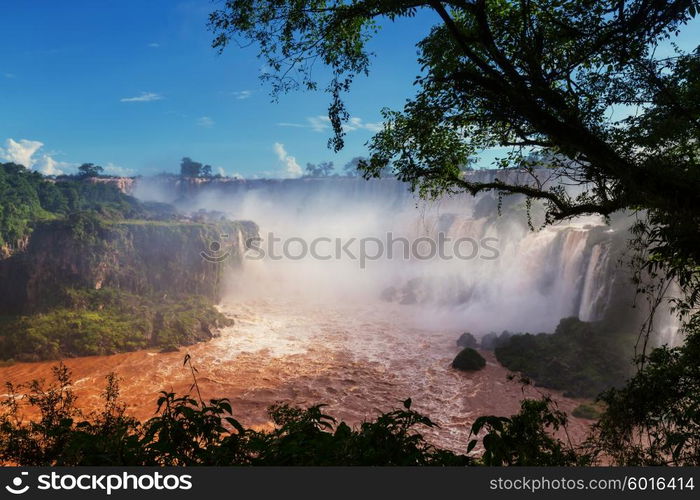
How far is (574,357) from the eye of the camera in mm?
22719

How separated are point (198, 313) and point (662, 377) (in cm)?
3250

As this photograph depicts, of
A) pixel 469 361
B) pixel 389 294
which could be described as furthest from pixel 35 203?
pixel 469 361

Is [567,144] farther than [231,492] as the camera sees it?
Yes

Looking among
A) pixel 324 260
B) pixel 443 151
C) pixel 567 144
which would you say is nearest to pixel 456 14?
pixel 443 151

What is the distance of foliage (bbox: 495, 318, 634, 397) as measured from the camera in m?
21.0

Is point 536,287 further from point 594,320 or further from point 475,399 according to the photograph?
point 475,399

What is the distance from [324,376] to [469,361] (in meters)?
9.13

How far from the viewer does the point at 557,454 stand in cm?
431

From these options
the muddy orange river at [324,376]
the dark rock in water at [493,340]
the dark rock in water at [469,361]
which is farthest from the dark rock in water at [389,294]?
the dark rock in water at [469,361]

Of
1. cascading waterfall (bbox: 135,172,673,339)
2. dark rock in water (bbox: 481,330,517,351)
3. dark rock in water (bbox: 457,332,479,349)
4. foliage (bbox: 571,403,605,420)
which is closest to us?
foliage (bbox: 571,403,605,420)

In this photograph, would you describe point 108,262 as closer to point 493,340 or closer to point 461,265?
point 493,340

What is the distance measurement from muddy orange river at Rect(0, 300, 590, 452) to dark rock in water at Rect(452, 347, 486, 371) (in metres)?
0.53

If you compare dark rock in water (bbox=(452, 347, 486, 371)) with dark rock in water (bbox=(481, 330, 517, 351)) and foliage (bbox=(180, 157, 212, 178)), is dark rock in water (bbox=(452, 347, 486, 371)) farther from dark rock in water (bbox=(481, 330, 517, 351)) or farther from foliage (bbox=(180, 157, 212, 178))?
foliage (bbox=(180, 157, 212, 178))

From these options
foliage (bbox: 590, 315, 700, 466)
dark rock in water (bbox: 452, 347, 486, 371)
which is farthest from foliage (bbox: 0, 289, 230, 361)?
foliage (bbox: 590, 315, 700, 466)
